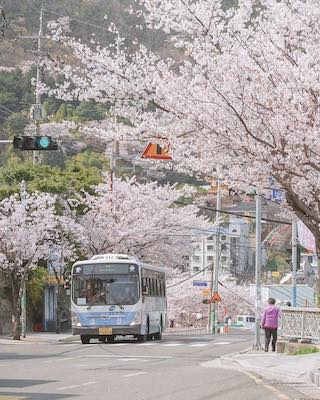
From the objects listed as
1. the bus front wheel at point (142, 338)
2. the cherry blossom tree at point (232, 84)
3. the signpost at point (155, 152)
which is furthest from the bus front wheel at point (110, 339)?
the cherry blossom tree at point (232, 84)

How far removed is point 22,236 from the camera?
41188 mm

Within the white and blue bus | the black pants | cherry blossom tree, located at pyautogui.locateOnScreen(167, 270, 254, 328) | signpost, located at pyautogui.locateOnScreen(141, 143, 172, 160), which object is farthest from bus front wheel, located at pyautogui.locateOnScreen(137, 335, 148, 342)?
cherry blossom tree, located at pyautogui.locateOnScreen(167, 270, 254, 328)

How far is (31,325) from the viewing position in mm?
52094

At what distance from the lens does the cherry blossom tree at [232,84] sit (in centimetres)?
1708

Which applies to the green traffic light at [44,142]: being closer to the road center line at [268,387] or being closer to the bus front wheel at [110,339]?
the road center line at [268,387]

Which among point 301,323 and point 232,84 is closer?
point 232,84

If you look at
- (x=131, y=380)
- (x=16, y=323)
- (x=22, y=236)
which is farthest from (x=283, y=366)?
(x=22, y=236)

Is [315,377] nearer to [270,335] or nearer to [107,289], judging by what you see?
[270,335]

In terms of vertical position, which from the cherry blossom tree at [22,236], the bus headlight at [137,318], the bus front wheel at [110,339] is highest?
the cherry blossom tree at [22,236]

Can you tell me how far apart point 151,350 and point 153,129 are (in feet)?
42.8

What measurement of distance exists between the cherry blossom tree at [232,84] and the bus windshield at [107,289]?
663 inches

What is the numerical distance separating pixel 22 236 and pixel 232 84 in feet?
82.7

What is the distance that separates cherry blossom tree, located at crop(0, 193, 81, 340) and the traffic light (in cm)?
1404

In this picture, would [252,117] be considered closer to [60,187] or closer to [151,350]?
[151,350]
